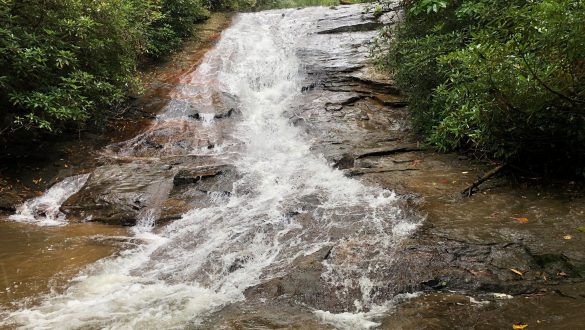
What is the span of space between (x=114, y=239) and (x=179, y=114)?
5313 millimetres

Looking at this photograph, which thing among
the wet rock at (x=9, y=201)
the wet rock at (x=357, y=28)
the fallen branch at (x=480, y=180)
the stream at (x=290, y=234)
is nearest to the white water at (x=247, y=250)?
the stream at (x=290, y=234)

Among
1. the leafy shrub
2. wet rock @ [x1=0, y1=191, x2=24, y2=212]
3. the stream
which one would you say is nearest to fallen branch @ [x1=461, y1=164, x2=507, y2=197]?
the stream

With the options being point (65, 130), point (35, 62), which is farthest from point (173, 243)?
point (65, 130)

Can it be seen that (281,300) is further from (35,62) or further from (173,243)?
(35,62)

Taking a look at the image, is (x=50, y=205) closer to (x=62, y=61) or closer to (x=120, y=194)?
(x=120, y=194)

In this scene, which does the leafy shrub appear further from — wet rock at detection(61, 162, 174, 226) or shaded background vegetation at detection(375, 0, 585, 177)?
shaded background vegetation at detection(375, 0, 585, 177)

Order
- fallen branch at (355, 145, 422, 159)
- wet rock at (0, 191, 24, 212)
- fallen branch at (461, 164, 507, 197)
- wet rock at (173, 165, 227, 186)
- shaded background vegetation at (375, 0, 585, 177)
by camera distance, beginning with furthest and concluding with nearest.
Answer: fallen branch at (355, 145, 422, 159) → wet rock at (173, 165, 227, 186) → wet rock at (0, 191, 24, 212) → fallen branch at (461, 164, 507, 197) → shaded background vegetation at (375, 0, 585, 177)

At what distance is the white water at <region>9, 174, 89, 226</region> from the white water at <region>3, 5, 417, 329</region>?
6.52ft

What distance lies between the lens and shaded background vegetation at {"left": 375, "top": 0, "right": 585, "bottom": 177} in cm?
473

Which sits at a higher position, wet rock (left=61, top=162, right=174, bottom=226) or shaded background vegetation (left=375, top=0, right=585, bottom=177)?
shaded background vegetation (left=375, top=0, right=585, bottom=177)

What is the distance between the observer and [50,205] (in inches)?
315

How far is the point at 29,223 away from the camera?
7.37 metres

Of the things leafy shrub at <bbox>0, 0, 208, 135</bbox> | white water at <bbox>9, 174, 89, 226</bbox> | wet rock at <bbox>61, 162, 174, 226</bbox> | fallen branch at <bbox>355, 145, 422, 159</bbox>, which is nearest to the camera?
wet rock at <bbox>61, 162, 174, 226</bbox>

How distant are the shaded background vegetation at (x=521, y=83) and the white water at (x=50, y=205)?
6.95m
